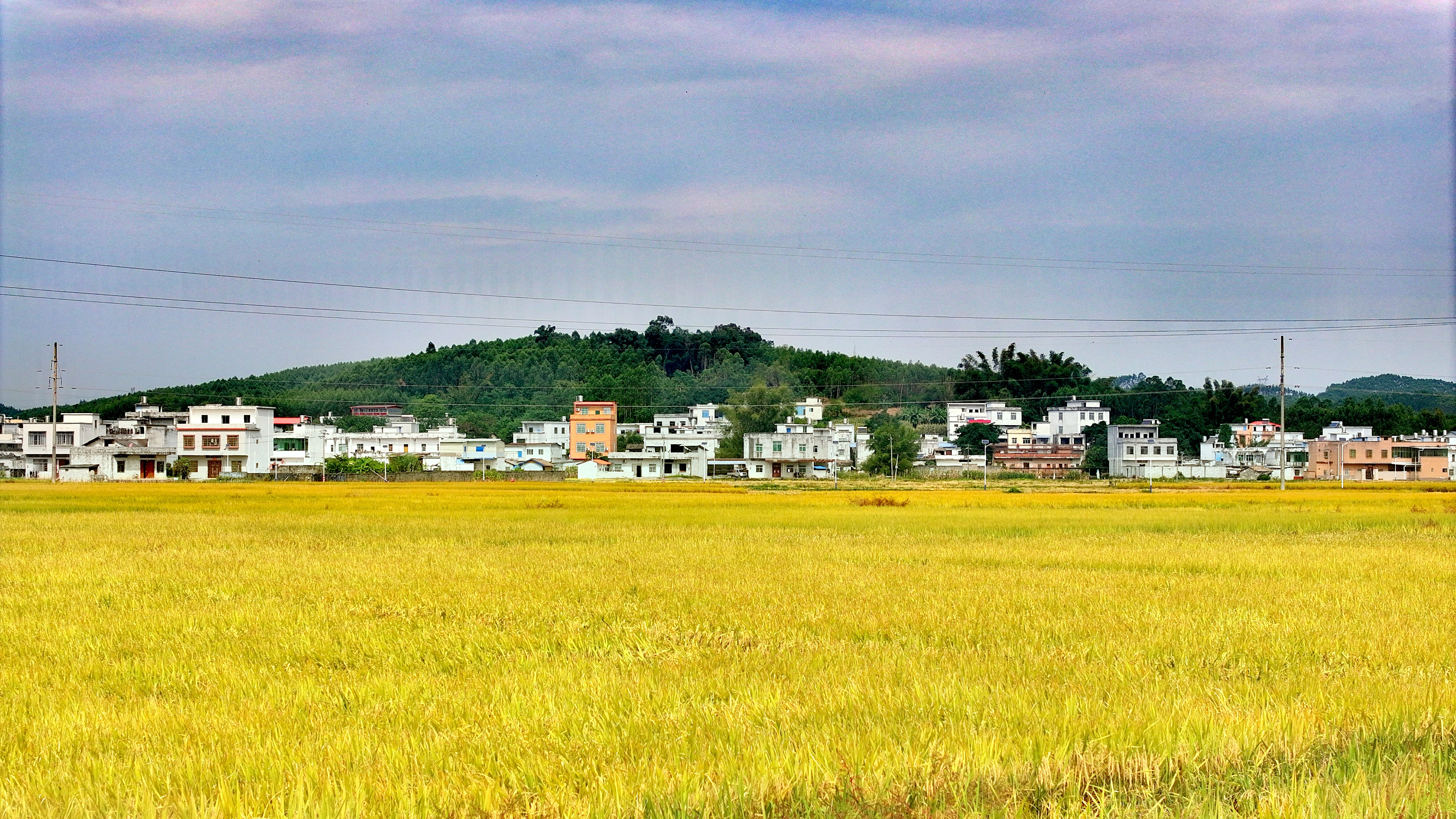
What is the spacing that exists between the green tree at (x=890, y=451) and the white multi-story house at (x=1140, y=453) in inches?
679

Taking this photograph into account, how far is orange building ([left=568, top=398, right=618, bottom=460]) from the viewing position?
116 metres

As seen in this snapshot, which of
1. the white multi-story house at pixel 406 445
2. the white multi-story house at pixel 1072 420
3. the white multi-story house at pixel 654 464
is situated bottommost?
the white multi-story house at pixel 654 464

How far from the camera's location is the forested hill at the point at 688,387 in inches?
4801

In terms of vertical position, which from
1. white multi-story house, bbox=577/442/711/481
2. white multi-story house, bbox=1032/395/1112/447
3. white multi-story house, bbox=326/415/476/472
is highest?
white multi-story house, bbox=1032/395/1112/447

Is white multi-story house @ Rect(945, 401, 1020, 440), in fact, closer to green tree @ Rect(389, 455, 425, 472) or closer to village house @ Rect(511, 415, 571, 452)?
village house @ Rect(511, 415, 571, 452)

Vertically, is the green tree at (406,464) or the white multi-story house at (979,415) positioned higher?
the white multi-story house at (979,415)

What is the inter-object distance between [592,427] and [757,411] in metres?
16.6

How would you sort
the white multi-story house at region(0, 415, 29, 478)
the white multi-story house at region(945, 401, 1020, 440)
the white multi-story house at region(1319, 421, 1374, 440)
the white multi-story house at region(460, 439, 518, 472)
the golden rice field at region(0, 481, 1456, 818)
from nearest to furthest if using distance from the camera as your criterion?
the golden rice field at region(0, 481, 1456, 818) → the white multi-story house at region(0, 415, 29, 478) → the white multi-story house at region(460, 439, 518, 472) → the white multi-story house at region(1319, 421, 1374, 440) → the white multi-story house at region(945, 401, 1020, 440)

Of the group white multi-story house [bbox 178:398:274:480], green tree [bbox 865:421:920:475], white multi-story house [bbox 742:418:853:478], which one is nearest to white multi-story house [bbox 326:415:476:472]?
white multi-story house [bbox 178:398:274:480]

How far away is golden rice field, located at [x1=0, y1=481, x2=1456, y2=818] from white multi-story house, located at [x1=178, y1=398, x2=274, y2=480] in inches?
2912

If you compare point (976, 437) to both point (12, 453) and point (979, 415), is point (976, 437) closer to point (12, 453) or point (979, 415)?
point (979, 415)

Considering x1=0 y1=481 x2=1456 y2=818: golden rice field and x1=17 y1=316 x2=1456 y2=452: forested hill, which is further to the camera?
x1=17 y1=316 x2=1456 y2=452: forested hill

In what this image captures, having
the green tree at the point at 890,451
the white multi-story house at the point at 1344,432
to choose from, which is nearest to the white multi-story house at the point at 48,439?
the green tree at the point at 890,451

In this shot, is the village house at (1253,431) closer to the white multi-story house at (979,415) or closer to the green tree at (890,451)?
the white multi-story house at (979,415)
